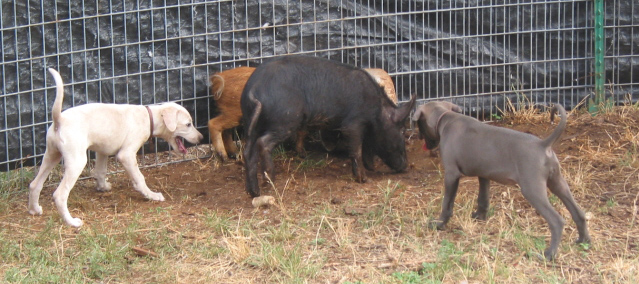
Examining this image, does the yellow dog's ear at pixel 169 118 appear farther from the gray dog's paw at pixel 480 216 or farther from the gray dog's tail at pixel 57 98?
the gray dog's paw at pixel 480 216

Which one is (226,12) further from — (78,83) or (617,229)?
(617,229)

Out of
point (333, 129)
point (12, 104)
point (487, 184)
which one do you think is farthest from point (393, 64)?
point (12, 104)

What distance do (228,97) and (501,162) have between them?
118 inches

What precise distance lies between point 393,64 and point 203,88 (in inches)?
72.5

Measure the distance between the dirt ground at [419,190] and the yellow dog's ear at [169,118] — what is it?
0.55m

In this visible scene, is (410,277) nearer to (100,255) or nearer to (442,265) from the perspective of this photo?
(442,265)

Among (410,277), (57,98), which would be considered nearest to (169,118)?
(57,98)

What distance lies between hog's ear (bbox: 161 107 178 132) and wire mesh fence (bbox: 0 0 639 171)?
79cm

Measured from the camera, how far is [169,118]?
675cm

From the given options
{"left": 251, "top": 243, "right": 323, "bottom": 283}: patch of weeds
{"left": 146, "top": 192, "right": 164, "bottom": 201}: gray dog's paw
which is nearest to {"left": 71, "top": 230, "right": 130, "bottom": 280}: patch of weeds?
{"left": 251, "top": 243, "right": 323, "bottom": 283}: patch of weeds

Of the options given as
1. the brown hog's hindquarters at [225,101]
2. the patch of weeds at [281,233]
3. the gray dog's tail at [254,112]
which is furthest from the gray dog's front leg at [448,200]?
the brown hog's hindquarters at [225,101]

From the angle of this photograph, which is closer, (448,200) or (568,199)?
(568,199)

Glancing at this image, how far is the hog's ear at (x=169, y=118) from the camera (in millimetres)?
6738

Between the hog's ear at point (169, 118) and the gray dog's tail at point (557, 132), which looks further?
the hog's ear at point (169, 118)
